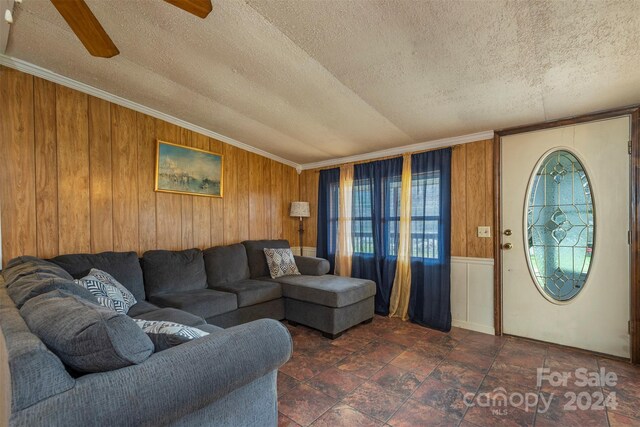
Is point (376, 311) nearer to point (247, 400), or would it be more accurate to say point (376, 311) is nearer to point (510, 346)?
point (510, 346)

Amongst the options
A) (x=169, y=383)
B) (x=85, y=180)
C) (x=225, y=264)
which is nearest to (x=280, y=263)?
(x=225, y=264)

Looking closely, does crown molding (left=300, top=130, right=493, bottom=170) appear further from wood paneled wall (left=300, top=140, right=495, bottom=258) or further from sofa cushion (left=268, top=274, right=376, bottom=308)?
sofa cushion (left=268, top=274, right=376, bottom=308)

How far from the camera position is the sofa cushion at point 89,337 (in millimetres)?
850

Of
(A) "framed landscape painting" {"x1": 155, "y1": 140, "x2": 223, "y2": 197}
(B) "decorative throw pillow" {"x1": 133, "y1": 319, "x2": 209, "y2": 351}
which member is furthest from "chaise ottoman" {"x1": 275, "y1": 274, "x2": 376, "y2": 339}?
(B) "decorative throw pillow" {"x1": 133, "y1": 319, "x2": 209, "y2": 351}

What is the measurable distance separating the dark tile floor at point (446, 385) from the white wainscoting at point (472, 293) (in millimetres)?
239

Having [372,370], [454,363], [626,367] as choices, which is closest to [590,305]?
[626,367]

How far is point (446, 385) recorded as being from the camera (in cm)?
210

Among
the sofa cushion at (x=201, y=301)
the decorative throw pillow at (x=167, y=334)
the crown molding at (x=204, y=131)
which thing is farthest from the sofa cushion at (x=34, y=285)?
the crown molding at (x=204, y=131)

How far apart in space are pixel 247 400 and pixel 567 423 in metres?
1.89

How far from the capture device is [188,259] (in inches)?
119

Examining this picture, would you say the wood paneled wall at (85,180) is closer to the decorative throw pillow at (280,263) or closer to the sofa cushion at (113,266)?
the sofa cushion at (113,266)

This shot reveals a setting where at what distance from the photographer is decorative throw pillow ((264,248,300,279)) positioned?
3.63m

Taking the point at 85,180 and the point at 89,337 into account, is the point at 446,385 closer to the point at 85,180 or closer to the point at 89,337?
the point at 89,337

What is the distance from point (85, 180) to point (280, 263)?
214 cm
